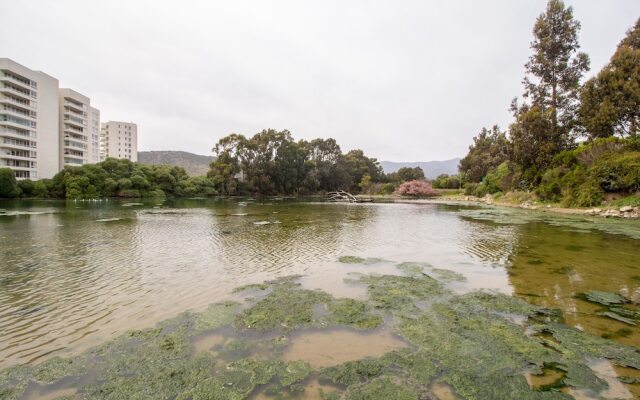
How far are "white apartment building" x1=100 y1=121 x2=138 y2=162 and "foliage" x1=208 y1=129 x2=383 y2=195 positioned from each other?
69194mm

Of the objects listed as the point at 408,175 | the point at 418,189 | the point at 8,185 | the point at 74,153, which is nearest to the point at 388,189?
the point at 418,189

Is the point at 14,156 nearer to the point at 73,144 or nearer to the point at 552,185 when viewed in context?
the point at 73,144

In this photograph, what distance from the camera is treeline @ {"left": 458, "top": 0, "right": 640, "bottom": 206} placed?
27031mm

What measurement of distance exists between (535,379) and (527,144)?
131ft

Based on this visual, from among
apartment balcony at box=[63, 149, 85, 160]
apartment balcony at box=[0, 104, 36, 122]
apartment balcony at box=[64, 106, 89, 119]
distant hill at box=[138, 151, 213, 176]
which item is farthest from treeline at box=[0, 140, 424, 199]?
distant hill at box=[138, 151, 213, 176]

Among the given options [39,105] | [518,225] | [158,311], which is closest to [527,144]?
[518,225]

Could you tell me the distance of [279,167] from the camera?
267ft

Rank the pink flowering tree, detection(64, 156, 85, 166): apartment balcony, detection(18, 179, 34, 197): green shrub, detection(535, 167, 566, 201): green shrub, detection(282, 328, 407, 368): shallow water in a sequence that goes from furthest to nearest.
Result: detection(64, 156, 85, 166): apartment balcony → the pink flowering tree → detection(18, 179, 34, 197): green shrub → detection(535, 167, 566, 201): green shrub → detection(282, 328, 407, 368): shallow water

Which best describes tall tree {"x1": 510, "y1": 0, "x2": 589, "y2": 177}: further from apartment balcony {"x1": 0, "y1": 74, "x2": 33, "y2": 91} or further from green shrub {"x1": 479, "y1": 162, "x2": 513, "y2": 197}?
apartment balcony {"x1": 0, "y1": 74, "x2": 33, "y2": 91}

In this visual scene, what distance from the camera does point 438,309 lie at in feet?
22.2

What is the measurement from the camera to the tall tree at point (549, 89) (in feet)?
120

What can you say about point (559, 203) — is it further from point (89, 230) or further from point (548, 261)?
point (89, 230)

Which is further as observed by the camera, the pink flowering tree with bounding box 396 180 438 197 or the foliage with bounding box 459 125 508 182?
the pink flowering tree with bounding box 396 180 438 197

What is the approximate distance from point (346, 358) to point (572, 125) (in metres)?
44.8
